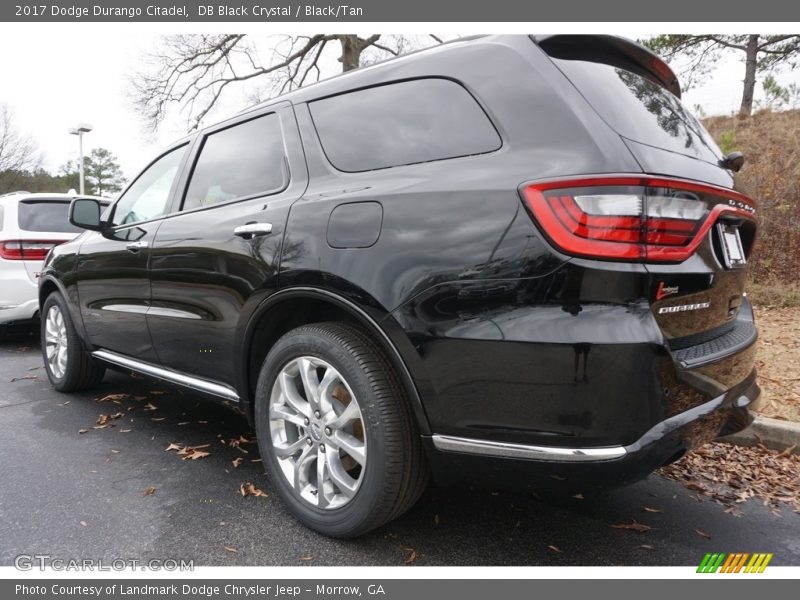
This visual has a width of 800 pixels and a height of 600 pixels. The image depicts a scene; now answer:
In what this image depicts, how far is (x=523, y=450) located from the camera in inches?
67.7

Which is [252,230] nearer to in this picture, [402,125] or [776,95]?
[402,125]

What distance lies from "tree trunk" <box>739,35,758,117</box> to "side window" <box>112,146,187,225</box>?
51.1ft

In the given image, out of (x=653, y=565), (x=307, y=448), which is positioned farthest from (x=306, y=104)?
(x=653, y=565)

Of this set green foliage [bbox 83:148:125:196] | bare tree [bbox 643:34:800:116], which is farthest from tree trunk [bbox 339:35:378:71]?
green foliage [bbox 83:148:125:196]

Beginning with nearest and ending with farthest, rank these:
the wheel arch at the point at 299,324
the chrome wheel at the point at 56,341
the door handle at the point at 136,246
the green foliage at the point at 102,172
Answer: the wheel arch at the point at 299,324
the door handle at the point at 136,246
the chrome wheel at the point at 56,341
the green foliage at the point at 102,172

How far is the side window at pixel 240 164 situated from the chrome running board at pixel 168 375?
96cm

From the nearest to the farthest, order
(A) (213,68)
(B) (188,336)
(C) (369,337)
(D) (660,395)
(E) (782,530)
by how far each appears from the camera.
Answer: (D) (660,395)
(C) (369,337)
(E) (782,530)
(B) (188,336)
(A) (213,68)

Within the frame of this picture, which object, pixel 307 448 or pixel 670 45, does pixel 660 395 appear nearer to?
pixel 307 448

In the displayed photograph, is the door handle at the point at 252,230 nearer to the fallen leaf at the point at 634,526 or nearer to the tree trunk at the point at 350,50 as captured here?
the fallen leaf at the point at 634,526

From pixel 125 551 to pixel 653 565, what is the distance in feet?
6.80

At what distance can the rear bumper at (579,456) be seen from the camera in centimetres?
163

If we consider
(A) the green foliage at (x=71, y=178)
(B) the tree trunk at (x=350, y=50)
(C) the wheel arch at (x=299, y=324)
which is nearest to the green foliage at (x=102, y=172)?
(A) the green foliage at (x=71, y=178)

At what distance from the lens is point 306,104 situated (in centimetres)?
258

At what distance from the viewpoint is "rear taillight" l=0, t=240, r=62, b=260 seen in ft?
18.5
